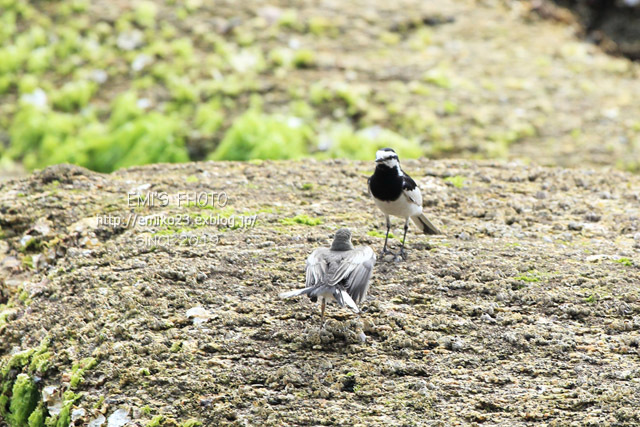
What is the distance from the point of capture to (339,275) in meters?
4.15

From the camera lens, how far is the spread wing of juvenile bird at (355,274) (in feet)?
13.6

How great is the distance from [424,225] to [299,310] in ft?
4.83

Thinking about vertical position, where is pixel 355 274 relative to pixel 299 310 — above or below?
above

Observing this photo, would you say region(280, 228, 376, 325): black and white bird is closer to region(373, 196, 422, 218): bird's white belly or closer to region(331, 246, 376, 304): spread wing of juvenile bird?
region(331, 246, 376, 304): spread wing of juvenile bird

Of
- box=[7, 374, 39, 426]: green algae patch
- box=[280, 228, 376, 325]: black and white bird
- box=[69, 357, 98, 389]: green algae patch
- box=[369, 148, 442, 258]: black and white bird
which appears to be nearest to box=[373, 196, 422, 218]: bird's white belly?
box=[369, 148, 442, 258]: black and white bird

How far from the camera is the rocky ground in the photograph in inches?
155

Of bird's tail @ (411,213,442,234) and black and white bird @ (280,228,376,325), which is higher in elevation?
black and white bird @ (280,228,376,325)

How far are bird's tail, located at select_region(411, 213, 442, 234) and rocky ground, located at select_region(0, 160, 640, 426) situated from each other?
0.10m

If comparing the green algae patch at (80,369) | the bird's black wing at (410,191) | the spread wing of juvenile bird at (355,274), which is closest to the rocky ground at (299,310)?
the green algae patch at (80,369)

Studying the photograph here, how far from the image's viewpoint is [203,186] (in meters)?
6.44

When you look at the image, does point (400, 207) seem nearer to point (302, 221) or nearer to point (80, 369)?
point (302, 221)

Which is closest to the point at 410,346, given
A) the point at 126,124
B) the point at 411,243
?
the point at 411,243

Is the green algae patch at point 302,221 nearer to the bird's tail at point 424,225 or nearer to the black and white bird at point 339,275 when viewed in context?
the bird's tail at point 424,225

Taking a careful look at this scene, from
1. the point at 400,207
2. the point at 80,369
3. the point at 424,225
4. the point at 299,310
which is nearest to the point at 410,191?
the point at 400,207
